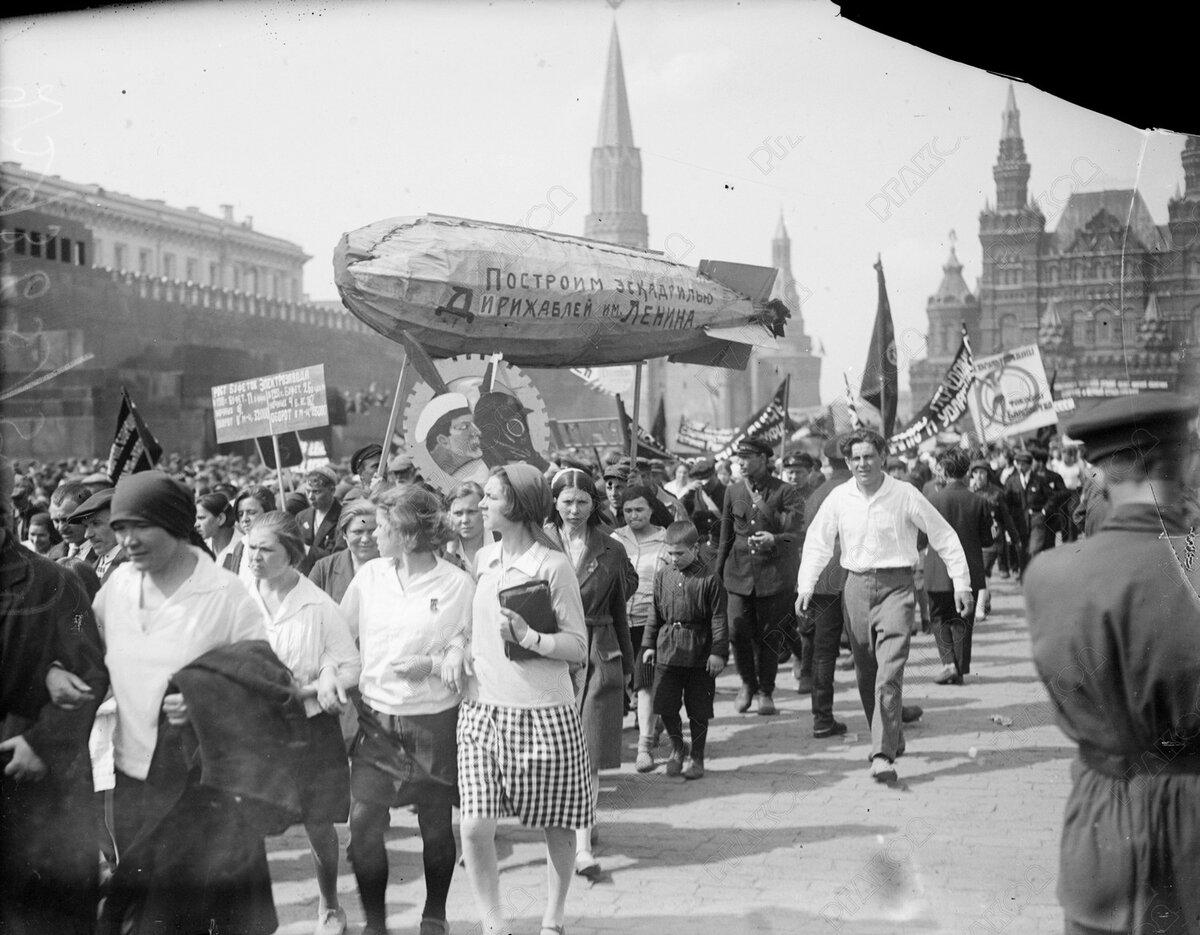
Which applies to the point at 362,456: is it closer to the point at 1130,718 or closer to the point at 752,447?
the point at 752,447

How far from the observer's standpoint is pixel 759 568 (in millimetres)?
8438

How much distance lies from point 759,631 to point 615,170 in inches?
692

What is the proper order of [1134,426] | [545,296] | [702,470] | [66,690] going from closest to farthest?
[1134,426] → [66,690] → [545,296] → [702,470]

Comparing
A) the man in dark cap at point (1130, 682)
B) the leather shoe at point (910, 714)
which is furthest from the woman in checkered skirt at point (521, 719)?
the leather shoe at point (910, 714)

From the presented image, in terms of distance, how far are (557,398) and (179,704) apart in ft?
186

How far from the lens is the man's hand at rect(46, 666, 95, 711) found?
138 inches

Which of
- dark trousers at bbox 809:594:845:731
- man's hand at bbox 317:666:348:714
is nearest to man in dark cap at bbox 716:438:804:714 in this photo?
dark trousers at bbox 809:594:845:731

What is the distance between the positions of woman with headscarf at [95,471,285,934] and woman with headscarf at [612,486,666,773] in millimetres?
3516

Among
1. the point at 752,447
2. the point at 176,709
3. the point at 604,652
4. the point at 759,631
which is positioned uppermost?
the point at 752,447

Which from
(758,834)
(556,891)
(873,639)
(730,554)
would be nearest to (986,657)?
(730,554)

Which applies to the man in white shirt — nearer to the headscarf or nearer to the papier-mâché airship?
the papier-mâché airship

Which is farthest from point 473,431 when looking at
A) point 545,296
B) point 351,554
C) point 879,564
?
point 879,564

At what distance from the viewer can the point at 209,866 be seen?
11.9ft

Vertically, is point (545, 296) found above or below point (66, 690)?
above
